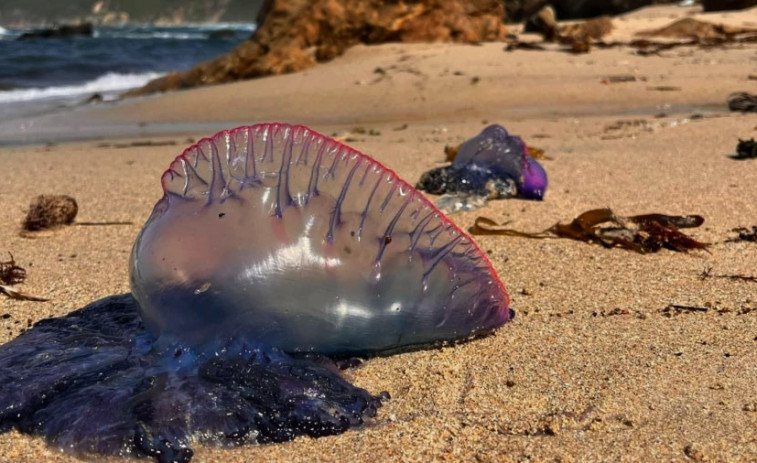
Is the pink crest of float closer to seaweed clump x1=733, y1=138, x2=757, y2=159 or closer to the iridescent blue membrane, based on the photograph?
the iridescent blue membrane

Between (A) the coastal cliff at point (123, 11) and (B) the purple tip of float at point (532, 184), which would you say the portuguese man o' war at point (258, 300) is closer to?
(B) the purple tip of float at point (532, 184)

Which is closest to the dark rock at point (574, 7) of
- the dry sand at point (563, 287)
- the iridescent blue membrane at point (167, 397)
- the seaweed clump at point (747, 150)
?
the dry sand at point (563, 287)

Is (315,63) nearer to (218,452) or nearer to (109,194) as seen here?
(109,194)

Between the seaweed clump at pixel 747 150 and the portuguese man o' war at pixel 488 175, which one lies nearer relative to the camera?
the portuguese man o' war at pixel 488 175

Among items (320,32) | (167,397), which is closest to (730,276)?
(167,397)

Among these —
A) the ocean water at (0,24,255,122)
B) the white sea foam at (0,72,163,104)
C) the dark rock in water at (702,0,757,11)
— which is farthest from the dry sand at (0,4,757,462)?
the dark rock in water at (702,0,757,11)

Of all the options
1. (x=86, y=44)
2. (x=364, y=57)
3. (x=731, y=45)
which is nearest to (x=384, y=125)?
(x=364, y=57)

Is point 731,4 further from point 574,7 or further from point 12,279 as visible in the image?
point 12,279
